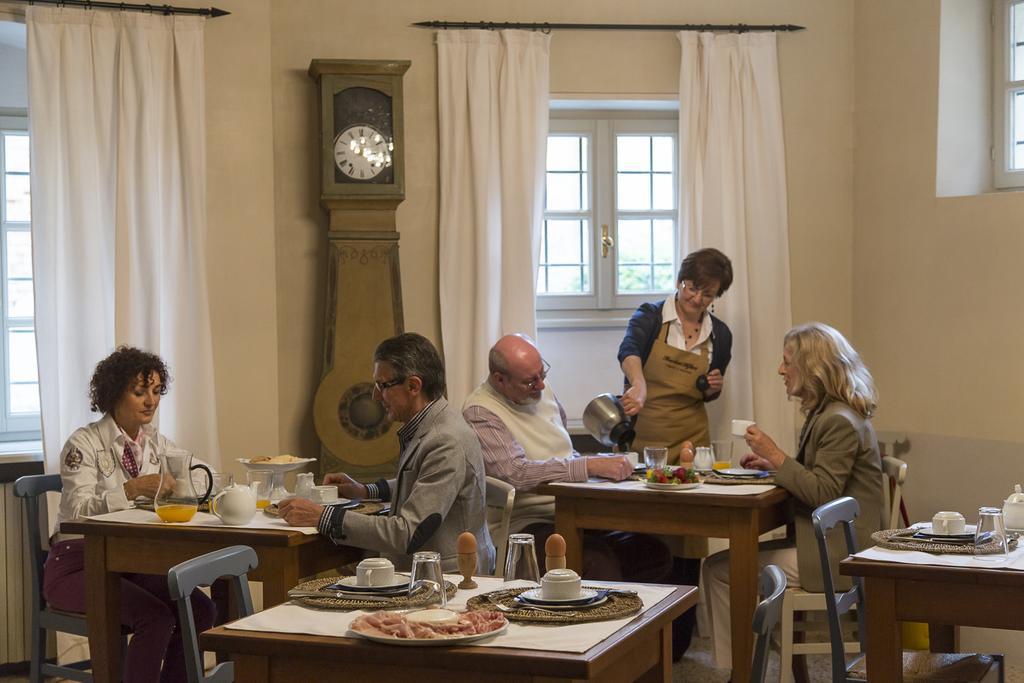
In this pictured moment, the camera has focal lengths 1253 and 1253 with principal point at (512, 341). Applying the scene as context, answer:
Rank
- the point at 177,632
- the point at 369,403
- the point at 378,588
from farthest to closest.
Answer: the point at 369,403 → the point at 177,632 → the point at 378,588

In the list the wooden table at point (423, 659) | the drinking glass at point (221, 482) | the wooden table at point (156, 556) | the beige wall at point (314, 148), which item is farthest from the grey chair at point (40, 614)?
the wooden table at point (423, 659)

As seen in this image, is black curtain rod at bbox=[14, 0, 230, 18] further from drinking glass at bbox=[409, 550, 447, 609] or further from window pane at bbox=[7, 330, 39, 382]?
drinking glass at bbox=[409, 550, 447, 609]

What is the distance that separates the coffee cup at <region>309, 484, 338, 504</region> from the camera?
11.7 ft

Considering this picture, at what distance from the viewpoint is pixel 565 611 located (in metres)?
2.29

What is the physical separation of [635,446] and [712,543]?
1.89 feet

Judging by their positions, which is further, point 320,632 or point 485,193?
point 485,193

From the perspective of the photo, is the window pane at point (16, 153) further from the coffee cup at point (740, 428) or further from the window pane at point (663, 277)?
the coffee cup at point (740, 428)

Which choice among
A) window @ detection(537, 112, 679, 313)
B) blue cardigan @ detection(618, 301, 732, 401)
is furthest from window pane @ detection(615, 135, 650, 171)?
blue cardigan @ detection(618, 301, 732, 401)

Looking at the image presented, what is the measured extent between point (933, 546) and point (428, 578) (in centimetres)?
131

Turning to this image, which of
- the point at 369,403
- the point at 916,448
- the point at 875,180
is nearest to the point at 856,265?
the point at 875,180

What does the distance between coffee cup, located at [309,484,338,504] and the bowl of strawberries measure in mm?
989

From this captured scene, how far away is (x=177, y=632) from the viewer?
12.0 feet

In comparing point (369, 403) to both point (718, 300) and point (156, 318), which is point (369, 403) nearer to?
point (156, 318)

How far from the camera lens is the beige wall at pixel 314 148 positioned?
4.95 m
